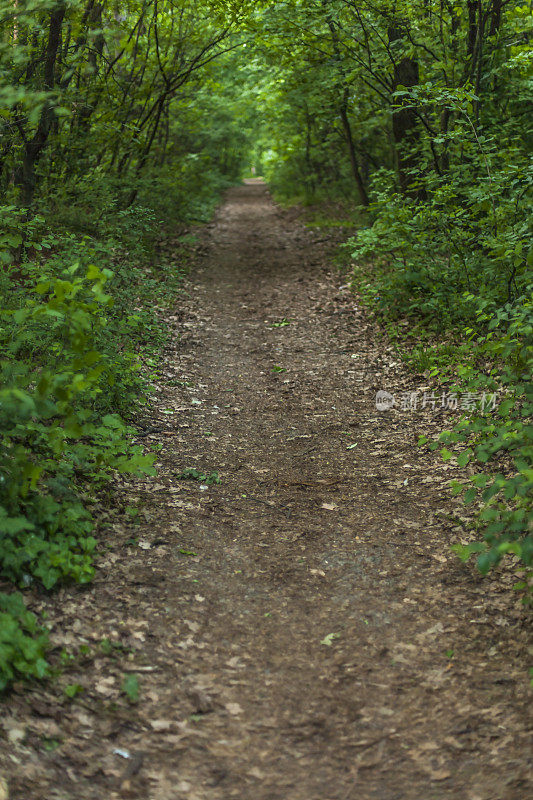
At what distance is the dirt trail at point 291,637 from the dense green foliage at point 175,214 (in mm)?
384

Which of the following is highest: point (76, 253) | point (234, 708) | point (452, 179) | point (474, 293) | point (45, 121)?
point (45, 121)

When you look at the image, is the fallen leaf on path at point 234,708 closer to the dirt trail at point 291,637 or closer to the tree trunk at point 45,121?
the dirt trail at point 291,637

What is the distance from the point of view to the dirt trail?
8.68ft

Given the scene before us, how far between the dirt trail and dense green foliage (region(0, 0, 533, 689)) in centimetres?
38

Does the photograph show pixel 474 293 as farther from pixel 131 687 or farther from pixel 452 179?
pixel 131 687

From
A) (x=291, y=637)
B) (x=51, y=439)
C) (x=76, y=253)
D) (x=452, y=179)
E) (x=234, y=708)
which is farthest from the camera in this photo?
(x=452, y=179)

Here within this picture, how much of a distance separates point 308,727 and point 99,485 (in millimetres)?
2321

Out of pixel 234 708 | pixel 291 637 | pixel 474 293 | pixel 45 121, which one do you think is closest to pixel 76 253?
pixel 45 121

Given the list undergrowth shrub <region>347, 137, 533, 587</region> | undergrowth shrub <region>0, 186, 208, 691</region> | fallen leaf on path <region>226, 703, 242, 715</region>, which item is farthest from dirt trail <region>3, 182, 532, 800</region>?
undergrowth shrub <region>347, 137, 533, 587</region>

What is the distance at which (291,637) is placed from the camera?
3477 millimetres

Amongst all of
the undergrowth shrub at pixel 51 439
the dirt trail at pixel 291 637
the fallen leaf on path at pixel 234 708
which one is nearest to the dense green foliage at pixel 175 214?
the undergrowth shrub at pixel 51 439

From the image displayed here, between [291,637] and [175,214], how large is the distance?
11.5 m

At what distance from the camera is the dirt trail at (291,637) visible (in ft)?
8.68

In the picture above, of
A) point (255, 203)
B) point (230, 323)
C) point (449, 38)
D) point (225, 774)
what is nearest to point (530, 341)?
point (225, 774)
